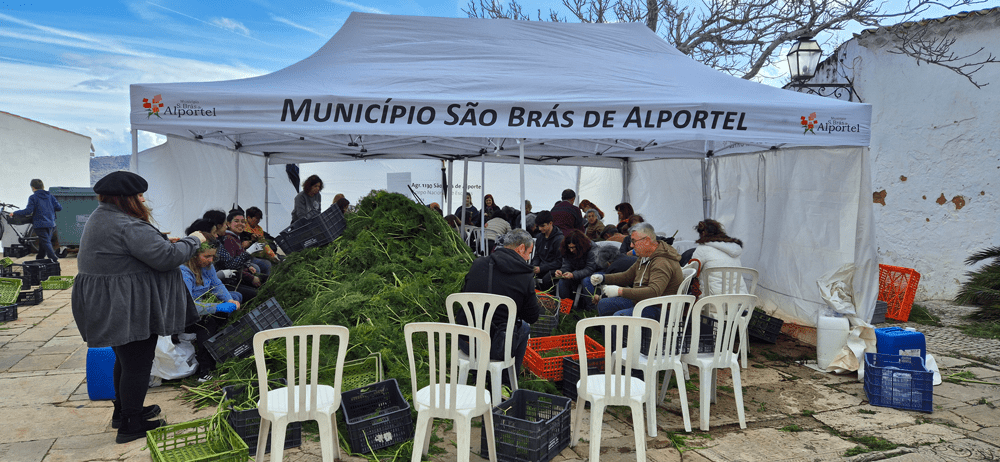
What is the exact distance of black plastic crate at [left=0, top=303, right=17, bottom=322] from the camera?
7.25 m

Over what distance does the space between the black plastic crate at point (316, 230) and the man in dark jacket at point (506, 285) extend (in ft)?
8.45

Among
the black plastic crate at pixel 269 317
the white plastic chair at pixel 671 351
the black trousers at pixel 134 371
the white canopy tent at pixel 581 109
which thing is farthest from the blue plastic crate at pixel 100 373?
the white plastic chair at pixel 671 351

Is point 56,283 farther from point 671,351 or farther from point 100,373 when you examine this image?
point 671,351

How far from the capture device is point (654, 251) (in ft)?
17.2

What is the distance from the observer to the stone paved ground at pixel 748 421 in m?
3.66

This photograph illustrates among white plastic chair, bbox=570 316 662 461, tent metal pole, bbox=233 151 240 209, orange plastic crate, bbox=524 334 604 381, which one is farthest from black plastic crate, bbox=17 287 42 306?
Answer: white plastic chair, bbox=570 316 662 461

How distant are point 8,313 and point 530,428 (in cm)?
726

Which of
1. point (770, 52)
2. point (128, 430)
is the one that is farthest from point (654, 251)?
point (770, 52)

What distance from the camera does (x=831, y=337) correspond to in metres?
5.46

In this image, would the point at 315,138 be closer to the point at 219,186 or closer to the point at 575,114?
the point at 219,186

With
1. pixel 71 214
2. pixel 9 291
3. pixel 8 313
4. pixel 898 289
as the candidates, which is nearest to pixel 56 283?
pixel 9 291

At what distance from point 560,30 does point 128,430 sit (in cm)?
599

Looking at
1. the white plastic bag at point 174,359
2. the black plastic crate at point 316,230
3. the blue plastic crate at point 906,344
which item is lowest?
the white plastic bag at point 174,359

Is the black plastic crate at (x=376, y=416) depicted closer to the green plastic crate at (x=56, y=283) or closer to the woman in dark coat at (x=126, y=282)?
the woman in dark coat at (x=126, y=282)
